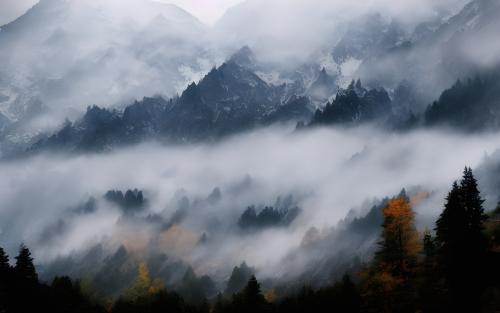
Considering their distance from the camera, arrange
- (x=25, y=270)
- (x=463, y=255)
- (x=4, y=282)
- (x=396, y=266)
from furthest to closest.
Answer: (x=25, y=270) < (x=4, y=282) < (x=463, y=255) < (x=396, y=266)

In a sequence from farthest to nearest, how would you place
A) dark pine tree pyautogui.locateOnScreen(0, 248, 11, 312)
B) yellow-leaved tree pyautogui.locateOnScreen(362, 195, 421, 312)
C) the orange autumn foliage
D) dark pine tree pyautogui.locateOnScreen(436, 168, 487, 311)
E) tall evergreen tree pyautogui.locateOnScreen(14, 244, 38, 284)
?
tall evergreen tree pyautogui.locateOnScreen(14, 244, 38, 284) → dark pine tree pyautogui.locateOnScreen(0, 248, 11, 312) → dark pine tree pyautogui.locateOnScreen(436, 168, 487, 311) → the orange autumn foliage → yellow-leaved tree pyautogui.locateOnScreen(362, 195, 421, 312)

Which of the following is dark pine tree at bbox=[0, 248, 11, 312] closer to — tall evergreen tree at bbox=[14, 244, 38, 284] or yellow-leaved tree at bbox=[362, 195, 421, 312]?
tall evergreen tree at bbox=[14, 244, 38, 284]

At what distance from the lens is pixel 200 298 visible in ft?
618

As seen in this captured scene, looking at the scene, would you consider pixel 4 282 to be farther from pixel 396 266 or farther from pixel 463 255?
pixel 463 255

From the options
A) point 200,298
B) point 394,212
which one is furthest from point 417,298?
point 200,298

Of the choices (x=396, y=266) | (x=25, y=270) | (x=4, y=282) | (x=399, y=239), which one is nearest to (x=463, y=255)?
(x=399, y=239)

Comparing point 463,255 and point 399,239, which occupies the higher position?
point 399,239

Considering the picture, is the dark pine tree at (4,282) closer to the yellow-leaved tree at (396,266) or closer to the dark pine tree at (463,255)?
the yellow-leaved tree at (396,266)

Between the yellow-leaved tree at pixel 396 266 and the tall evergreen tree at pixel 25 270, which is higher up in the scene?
the tall evergreen tree at pixel 25 270

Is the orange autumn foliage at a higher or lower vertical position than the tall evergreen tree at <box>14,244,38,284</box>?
lower

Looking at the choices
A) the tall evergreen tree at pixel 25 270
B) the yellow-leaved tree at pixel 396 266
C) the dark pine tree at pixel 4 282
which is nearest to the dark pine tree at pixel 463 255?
the yellow-leaved tree at pixel 396 266

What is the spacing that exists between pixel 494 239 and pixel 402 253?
1688 cm

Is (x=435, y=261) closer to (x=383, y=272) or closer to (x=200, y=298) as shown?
(x=383, y=272)

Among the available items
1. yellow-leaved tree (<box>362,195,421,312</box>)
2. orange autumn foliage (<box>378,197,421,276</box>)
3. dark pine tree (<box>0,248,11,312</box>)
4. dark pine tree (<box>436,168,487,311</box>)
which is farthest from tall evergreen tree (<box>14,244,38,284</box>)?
dark pine tree (<box>436,168,487,311</box>)
